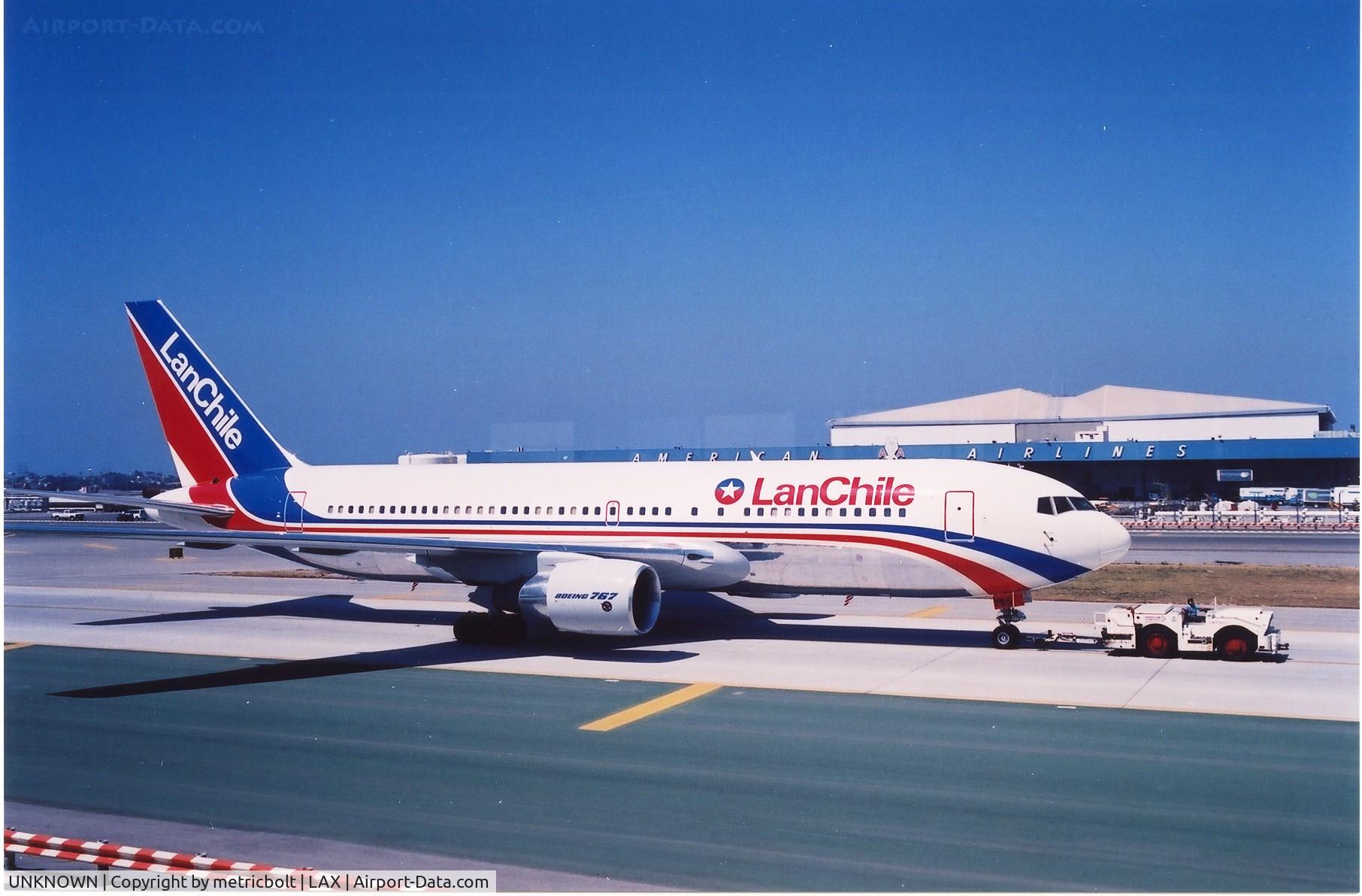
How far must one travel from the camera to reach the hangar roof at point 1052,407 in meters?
95.4

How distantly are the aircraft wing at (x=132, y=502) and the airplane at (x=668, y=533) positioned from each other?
121mm

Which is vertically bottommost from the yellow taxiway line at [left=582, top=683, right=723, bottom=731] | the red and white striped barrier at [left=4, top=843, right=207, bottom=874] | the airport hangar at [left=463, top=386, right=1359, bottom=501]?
the red and white striped barrier at [left=4, top=843, right=207, bottom=874]

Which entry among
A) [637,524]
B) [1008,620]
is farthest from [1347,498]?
[637,524]

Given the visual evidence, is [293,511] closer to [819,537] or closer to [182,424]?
[182,424]

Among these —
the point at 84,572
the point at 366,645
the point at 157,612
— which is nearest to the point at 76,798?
the point at 366,645

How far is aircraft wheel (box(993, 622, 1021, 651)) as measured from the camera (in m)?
22.0

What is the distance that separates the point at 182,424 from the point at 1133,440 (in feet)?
259

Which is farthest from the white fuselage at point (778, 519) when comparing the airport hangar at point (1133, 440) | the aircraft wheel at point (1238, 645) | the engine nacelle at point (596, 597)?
the airport hangar at point (1133, 440)

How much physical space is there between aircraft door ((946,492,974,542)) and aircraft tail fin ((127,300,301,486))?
697 inches

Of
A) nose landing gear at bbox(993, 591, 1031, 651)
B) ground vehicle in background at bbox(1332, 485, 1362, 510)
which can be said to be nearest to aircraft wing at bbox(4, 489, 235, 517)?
nose landing gear at bbox(993, 591, 1031, 651)

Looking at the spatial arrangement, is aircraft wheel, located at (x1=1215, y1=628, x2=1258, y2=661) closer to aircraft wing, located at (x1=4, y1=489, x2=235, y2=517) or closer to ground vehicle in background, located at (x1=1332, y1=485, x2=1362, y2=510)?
aircraft wing, located at (x1=4, y1=489, x2=235, y2=517)

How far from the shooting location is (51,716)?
16.3 m

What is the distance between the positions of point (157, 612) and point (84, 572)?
579 inches

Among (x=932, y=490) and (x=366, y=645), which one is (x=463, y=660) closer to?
(x=366, y=645)
